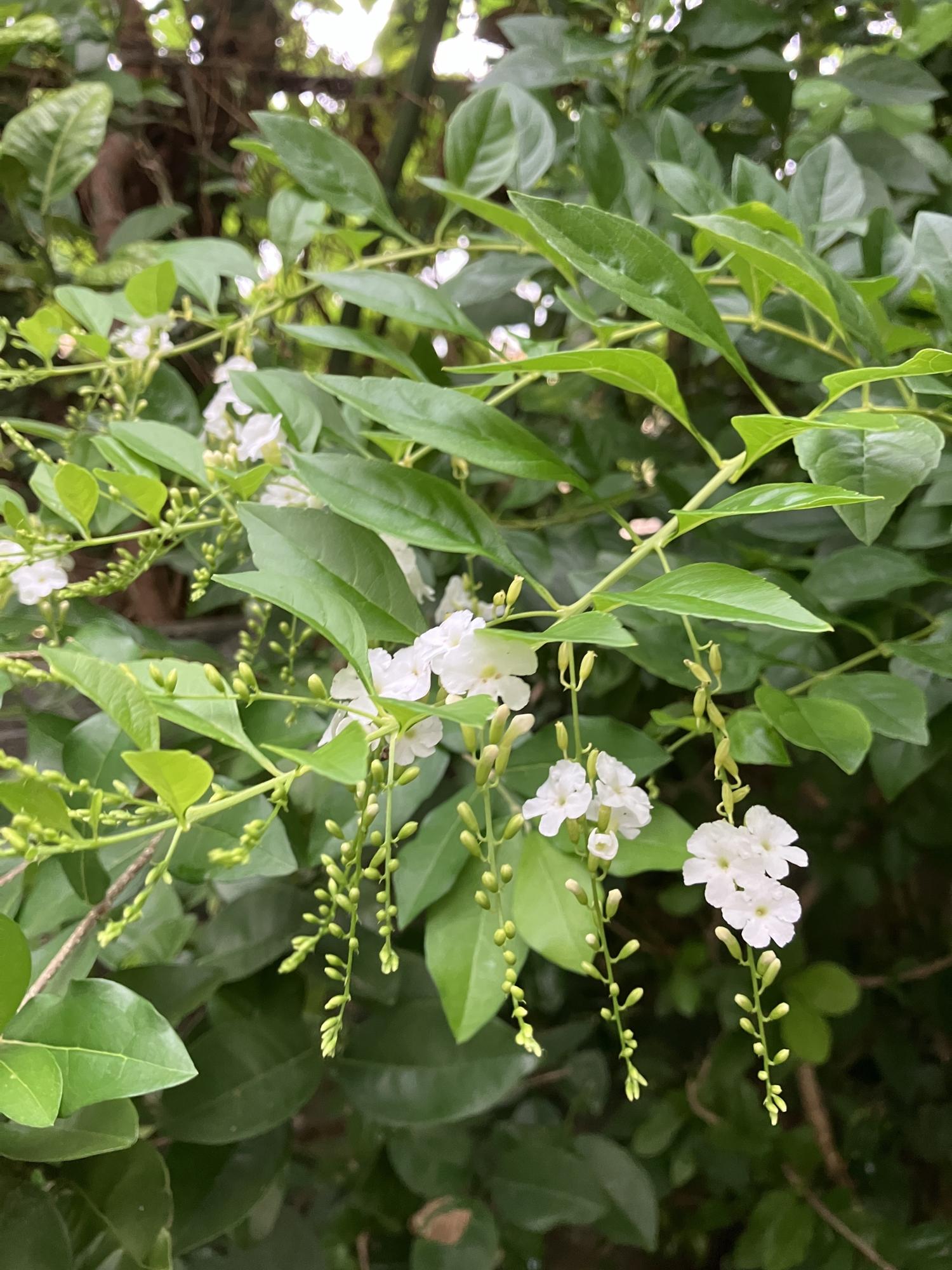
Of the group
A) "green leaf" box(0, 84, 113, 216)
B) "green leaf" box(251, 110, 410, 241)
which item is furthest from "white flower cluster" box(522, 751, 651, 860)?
"green leaf" box(0, 84, 113, 216)

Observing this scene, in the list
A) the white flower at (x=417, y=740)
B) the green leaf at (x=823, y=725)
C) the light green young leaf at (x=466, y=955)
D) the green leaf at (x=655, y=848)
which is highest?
the white flower at (x=417, y=740)

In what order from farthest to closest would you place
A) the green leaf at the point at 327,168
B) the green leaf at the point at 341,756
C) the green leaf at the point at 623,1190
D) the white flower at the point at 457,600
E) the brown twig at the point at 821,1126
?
1. the brown twig at the point at 821,1126
2. the green leaf at the point at 623,1190
3. the green leaf at the point at 327,168
4. the white flower at the point at 457,600
5. the green leaf at the point at 341,756

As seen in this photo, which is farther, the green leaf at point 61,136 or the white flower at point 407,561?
the green leaf at point 61,136

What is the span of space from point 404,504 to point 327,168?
38cm

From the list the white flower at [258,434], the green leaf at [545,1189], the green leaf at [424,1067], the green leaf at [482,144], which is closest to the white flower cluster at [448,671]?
the white flower at [258,434]

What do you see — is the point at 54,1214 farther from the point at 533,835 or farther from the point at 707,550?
the point at 707,550

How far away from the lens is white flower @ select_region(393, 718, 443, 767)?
32 centimetres

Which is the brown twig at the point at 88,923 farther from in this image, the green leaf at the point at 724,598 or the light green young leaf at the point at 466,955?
the green leaf at the point at 724,598

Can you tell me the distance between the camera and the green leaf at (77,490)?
0.39 m

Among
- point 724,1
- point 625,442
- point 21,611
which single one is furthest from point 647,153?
point 21,611

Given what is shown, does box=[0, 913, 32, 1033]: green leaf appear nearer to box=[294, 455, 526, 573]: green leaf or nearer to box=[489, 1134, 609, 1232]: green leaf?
box=[294, 455, 526, 573]: green leaf

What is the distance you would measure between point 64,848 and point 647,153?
2.41 feet

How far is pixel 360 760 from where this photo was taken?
26 cm

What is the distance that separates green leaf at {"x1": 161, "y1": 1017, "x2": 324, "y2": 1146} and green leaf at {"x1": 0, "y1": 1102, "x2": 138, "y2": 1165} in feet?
0.37
